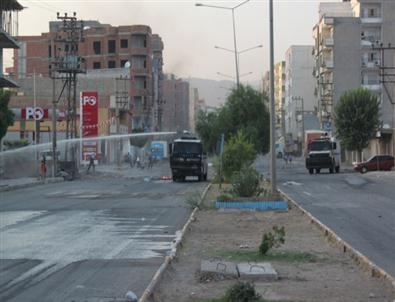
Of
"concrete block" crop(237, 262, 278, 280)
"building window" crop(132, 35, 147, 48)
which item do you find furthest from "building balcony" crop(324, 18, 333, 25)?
"concrete block" crop(237, 262, 278, 280)

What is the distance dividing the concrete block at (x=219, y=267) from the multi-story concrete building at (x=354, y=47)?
81.3m

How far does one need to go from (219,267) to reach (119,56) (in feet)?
364

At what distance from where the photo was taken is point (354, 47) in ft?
327

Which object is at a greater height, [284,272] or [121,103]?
[121,103]

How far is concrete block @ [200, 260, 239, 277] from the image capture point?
11.5m

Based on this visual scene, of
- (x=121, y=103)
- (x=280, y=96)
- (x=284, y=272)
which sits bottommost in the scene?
(x=284, y=272)

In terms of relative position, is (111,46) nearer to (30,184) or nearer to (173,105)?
(173,105)

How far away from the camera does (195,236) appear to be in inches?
690

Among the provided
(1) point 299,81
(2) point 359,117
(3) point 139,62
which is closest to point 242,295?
(2) point 359,117

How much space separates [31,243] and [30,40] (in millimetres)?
116557

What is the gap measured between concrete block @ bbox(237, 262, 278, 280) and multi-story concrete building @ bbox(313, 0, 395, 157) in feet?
267

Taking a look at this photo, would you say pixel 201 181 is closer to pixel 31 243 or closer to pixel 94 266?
pixel 31 243

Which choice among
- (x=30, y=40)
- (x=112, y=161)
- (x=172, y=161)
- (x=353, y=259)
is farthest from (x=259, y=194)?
(x=30, y=40)

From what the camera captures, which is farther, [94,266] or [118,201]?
[118,201]
